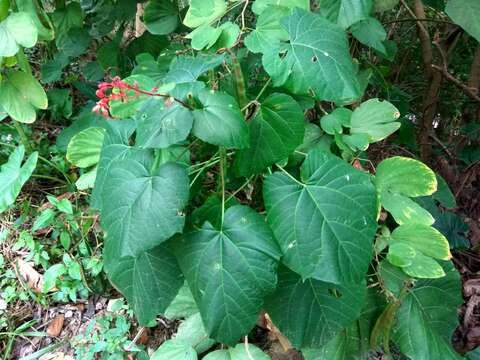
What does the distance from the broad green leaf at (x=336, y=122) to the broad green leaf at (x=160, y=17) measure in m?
0.73

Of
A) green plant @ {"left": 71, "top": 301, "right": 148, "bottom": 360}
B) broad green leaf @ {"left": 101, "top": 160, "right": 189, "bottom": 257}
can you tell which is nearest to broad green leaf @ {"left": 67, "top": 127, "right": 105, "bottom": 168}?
broad green leaf @ {"left": 101, "top": 160, "right": 189, "bottom": 257}

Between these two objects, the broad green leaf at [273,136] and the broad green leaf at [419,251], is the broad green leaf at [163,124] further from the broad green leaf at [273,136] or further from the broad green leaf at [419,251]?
the broad green leaf at [419,251]

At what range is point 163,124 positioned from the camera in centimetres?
75

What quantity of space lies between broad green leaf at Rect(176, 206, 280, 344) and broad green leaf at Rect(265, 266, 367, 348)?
12 centimetres

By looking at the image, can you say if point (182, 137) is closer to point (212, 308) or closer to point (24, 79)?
point (212, 308)

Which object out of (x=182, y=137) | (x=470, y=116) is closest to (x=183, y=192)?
(x=182, y=137)

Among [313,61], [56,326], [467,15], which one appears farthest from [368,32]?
[56,326]

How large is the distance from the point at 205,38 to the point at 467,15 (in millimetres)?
584

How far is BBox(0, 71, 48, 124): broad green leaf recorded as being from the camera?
159 cm

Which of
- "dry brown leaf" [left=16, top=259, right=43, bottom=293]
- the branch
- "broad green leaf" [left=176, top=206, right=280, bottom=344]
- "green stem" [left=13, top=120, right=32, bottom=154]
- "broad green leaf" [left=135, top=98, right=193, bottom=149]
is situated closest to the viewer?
"broad green leaf" [left=135, top=98, right=193, bottom=149]

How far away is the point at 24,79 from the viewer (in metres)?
1.60

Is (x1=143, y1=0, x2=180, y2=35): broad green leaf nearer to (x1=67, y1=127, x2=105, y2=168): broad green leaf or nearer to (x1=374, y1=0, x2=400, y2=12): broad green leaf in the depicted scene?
(x1=67, y1=127, x2=105, y2=168): broad green leaf

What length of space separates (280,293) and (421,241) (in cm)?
32

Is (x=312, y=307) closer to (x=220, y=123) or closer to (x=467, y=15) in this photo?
(x=220, y=123)
